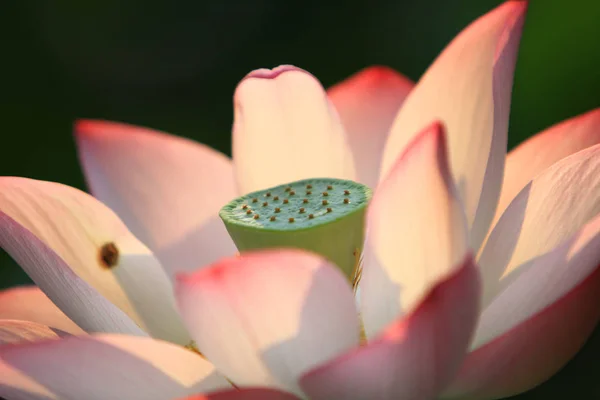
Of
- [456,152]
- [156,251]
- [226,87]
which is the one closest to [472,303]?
[456,152]

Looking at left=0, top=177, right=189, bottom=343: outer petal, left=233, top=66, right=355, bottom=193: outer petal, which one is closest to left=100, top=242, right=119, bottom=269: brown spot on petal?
left=0, top=177, right=189, bottom=343: outer petal

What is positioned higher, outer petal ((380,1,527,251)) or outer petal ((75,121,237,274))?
outer petal ((380,1,527,251))

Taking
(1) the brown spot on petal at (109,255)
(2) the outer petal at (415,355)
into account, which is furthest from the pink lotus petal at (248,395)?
(1) the brown spot on petal at (109,255)

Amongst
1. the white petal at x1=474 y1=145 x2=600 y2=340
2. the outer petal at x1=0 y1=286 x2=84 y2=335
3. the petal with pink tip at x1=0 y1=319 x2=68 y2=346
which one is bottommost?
the outer petal at x1=0 y1=286 x2=84 y2=335

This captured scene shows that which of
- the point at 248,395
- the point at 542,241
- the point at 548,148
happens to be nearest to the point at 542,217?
the point at 542,241

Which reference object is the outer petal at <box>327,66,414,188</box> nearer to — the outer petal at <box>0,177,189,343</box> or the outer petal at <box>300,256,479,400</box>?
the outer petal at <box>0,177,189,343</box>

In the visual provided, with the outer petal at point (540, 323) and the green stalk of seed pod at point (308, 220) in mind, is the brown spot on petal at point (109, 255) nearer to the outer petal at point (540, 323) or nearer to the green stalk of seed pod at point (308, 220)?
the green stalk of seed pod at point (308, 220)
